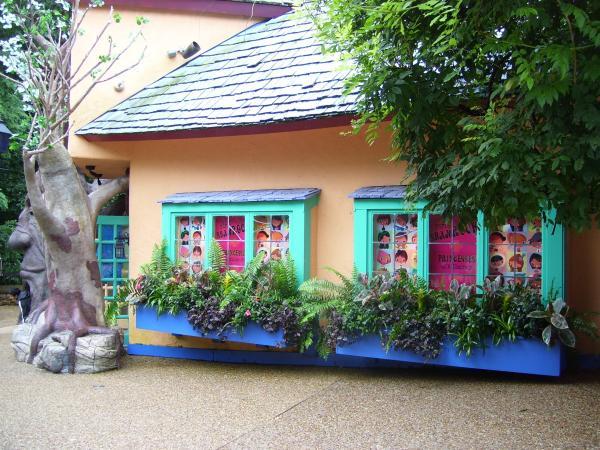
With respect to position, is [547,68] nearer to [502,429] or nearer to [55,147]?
[502,429]

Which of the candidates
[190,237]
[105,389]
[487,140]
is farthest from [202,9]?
[487,140]

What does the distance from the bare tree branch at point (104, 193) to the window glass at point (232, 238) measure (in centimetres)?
219

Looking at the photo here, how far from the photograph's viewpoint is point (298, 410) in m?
6.03

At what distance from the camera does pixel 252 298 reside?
7461 millimetres

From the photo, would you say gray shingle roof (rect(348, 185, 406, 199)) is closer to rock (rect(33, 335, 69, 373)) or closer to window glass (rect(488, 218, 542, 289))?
window glass (rect(488, 218, 542, 289))

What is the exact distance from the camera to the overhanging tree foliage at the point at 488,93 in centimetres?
368

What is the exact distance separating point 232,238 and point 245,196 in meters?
0.63

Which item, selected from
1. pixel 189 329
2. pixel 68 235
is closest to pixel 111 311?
pixel 68 235

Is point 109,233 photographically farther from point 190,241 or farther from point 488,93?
point 488,93

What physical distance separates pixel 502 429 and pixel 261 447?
6.65 feet

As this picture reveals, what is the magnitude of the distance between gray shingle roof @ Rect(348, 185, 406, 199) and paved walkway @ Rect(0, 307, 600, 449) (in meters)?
2.13

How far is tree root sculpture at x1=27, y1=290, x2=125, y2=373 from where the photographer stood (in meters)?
8.42

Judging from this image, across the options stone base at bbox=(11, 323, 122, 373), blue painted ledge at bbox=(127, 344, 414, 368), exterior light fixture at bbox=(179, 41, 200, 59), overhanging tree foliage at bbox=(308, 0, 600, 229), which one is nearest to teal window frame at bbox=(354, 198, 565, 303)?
blue painted ledge at bbox=(127, 344, 414, 368)

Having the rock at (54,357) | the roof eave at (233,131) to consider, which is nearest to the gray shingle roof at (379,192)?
the roof eave at (233,131)
